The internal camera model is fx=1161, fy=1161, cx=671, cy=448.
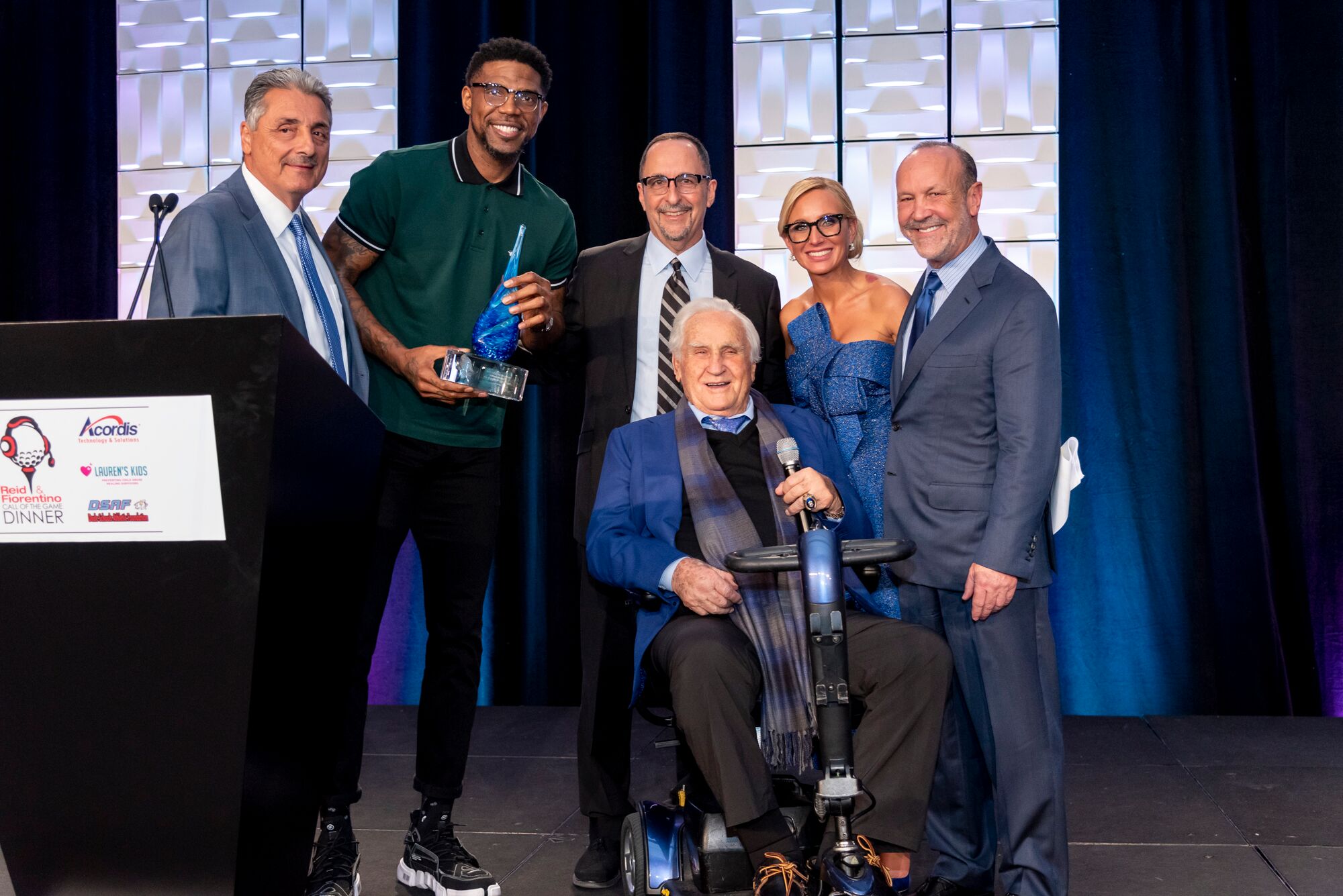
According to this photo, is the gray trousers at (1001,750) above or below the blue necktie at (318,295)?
below

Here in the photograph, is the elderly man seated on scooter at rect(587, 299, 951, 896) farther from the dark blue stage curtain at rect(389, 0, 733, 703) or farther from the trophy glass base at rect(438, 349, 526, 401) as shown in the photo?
the dark blue stage curtain at rect(389, 0, 733, 703)

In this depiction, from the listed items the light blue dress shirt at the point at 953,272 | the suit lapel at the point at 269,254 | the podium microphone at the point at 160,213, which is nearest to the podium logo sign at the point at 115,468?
the podium microphone at the point at 160,213

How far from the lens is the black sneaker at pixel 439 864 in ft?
8.21

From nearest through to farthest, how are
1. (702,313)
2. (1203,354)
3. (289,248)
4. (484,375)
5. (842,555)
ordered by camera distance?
(842,555), (289,248), (484,375), (702,313), (1203,354)

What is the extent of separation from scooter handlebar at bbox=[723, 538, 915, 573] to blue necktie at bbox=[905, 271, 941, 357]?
25.1 inches

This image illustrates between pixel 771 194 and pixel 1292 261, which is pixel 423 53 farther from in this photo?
pixel 1292 261

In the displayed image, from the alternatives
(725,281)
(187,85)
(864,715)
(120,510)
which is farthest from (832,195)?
(187,85)

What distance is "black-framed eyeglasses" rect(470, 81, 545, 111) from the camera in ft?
9.02

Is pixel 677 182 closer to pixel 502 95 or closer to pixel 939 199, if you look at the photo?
pixel 502 95

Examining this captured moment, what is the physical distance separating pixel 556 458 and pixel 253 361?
320cm

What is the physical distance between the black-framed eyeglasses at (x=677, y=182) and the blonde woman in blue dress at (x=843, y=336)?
0.25 meters

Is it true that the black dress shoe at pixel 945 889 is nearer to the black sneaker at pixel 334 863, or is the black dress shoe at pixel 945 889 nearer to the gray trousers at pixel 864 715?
the gray trousers at pixel 864 715

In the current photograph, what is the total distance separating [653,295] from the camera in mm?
2879

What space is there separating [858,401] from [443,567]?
1.05 m
